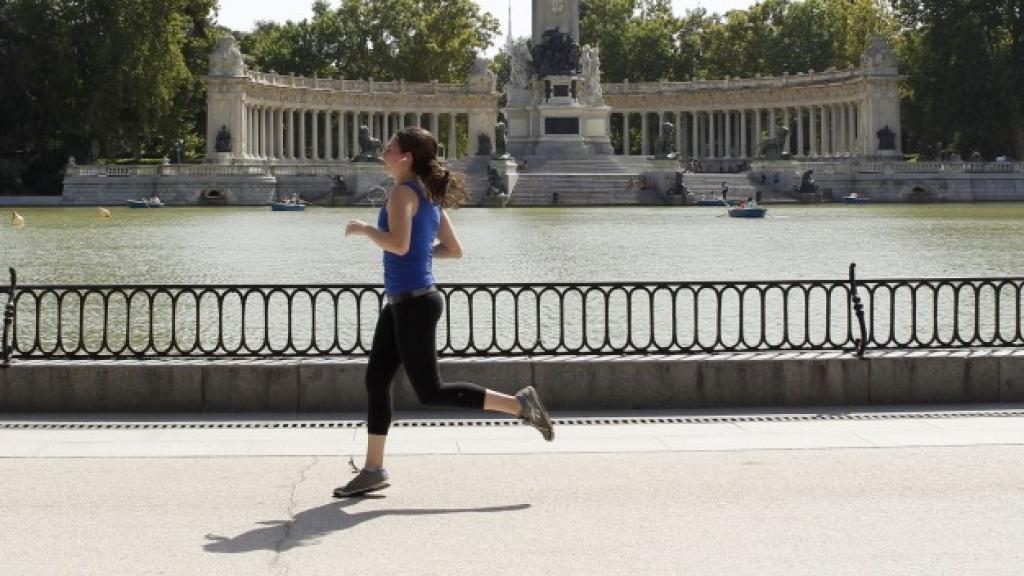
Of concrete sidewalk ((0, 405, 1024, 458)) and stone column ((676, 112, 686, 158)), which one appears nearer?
concrete sidewalk ((0, 405, 1024, 458))

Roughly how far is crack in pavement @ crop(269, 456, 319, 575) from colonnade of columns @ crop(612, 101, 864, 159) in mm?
105893

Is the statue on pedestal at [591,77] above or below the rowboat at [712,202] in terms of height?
above

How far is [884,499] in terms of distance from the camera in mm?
11492

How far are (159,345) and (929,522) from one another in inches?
541

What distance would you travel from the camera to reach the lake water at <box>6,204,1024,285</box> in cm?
3547

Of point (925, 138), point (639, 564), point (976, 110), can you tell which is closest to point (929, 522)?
point (639, 564)

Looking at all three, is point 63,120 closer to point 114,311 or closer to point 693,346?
point 114,311

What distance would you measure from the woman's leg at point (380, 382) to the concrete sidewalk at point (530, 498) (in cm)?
Result: 41

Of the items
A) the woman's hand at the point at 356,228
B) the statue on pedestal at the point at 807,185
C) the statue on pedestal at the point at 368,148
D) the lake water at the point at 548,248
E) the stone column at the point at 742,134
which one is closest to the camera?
the woman's hand at the point at 356,228

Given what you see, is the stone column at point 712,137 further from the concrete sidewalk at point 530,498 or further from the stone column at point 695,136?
the concrete sidewalk at point 530,498

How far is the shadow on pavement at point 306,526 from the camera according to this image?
33.7ft

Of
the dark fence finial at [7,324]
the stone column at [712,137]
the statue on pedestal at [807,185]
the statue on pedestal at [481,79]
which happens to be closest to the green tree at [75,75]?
the statue on pedestal at [481,79]

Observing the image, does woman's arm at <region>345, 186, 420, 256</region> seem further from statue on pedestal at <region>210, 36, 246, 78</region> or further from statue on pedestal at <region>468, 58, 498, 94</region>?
statue on pedestal at <region>468, 58, 498, 94</region>

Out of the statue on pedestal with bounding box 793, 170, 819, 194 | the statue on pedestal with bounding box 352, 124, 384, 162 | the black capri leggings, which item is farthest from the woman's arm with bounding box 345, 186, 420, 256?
the statue on pedestal with bounding box 352, 124, 384, 162
